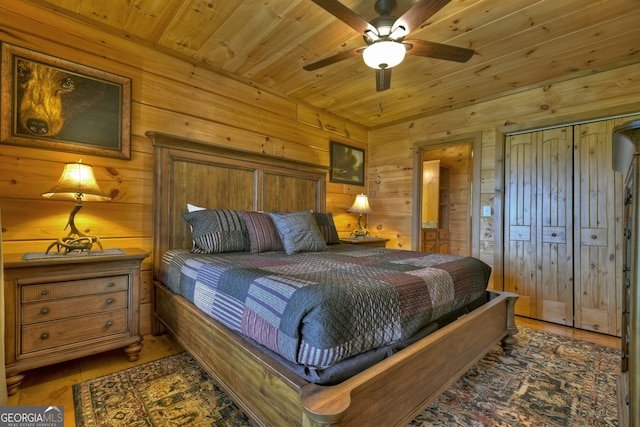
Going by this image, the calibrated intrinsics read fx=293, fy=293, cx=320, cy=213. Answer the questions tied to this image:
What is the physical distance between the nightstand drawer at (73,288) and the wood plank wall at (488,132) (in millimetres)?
3253

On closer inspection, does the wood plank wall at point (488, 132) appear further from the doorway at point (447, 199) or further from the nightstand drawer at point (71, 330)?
the nightstand drawer at point (71, 330)

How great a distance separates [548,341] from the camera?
7.91 feet

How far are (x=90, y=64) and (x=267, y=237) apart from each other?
1.82m

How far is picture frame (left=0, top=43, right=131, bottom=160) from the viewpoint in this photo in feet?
6.13

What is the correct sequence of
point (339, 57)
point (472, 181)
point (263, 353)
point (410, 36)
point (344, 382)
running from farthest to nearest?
1. point (472, 181)
2. point (410, 36)
3. point (339, 57)
4. point (263, 353)
5. point (344, 382)

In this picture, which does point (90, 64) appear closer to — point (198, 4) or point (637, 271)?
point (198, 4)

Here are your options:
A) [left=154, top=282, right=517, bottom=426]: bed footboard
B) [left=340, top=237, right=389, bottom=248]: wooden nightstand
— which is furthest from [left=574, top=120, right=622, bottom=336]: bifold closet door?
[left=340, top=237, right=389, bottom=248]: wooden nightstand

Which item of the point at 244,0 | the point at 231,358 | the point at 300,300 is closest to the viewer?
the point at 300,300

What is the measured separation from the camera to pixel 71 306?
1736mm

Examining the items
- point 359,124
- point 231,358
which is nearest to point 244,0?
point 231,358

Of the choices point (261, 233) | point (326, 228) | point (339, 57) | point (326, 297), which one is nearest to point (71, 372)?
point (261, 233)

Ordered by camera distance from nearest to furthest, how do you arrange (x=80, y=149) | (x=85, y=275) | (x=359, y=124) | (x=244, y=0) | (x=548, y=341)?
(x=85, y=275) < (x=244, y=0) < (x=80, y=149) < (x=548, y=341) < (x=359, y=124)

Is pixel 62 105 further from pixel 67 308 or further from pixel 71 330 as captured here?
pixel 71 330

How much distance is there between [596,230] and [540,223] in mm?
423
